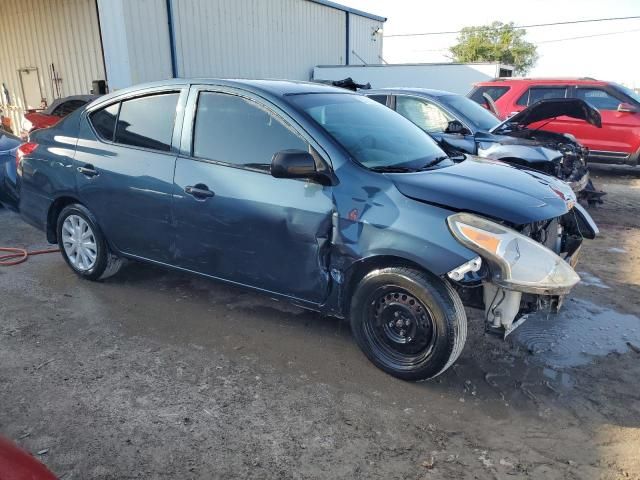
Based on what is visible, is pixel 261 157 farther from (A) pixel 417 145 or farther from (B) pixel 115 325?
(B) pixel 115 325

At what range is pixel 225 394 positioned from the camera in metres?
2.97

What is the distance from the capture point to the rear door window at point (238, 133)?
3.38 meters

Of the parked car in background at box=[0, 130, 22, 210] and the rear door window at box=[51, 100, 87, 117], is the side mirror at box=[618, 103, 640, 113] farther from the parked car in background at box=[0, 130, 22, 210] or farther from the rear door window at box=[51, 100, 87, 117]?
the parked car in background at box=[0, 130, 22, 210]

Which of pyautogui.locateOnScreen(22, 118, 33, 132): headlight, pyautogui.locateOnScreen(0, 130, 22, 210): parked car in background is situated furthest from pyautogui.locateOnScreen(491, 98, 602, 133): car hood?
pyautogui.locateOnScreen(22, 118, 33, 132): headlight

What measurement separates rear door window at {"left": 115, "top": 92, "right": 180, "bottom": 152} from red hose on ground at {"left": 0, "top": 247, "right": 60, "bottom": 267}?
203 centimetres

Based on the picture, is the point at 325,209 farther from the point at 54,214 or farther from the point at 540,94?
the point at 540,94

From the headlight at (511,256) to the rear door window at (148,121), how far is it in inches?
87.9

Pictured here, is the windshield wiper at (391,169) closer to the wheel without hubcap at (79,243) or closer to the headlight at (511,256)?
the headlight at (511,256)

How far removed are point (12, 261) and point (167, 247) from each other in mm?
2335

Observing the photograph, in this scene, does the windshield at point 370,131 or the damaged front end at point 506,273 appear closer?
the damaged front end at point 506,273

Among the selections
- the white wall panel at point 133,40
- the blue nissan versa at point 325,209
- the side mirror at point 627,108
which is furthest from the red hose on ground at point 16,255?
the side mirror at point 627,108

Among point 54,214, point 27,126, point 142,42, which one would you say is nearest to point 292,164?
point 54,214

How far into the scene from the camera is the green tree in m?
49.3

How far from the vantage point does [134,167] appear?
3.92 meters
